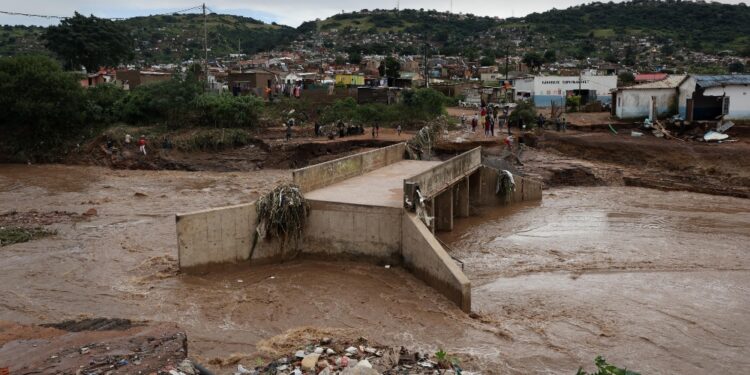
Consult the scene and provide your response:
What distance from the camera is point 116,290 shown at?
1409 centimetres

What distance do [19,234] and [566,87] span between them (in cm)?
4023

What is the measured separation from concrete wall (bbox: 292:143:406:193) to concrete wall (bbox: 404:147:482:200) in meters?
2.62

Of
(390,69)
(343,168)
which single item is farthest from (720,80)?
(390,69)

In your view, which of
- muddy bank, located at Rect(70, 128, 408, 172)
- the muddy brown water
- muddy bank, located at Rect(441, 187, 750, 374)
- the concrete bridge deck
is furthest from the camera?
muddy bank, located at Rect(70, 128, 408, 172)

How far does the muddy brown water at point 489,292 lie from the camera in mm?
11375

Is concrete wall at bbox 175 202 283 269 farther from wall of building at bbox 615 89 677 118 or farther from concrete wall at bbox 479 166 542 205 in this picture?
wall of building at bbox 615 89 677 118

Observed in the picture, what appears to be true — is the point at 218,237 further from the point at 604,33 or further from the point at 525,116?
the point at 604,33

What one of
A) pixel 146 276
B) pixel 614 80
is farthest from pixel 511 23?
pixel 146 276

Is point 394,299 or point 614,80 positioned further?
point 614,80

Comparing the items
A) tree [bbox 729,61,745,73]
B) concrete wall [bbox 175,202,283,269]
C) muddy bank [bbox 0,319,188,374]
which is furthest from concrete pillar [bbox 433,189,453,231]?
tree [bbox 729,61,745,73]

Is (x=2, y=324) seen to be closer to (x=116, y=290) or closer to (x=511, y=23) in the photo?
(x=116, y=290)

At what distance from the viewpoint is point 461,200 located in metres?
23.2

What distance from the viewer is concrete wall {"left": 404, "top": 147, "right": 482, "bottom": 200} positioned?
602 inches

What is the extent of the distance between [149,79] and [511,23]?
98.1 m
